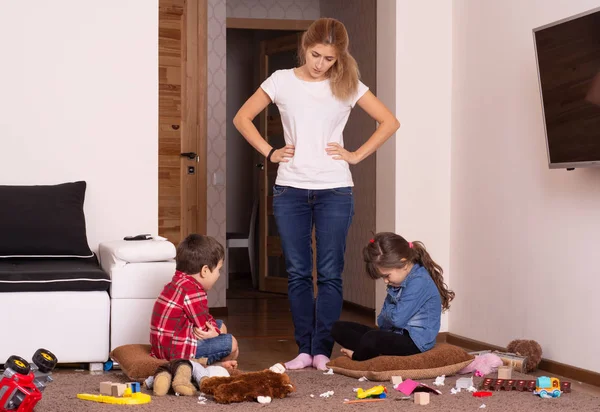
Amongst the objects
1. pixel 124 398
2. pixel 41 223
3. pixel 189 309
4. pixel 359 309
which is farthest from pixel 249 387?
pixel 359 309

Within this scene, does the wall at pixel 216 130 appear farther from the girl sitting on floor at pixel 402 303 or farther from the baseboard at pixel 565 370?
the girl sitting on floor at pixel 402 303

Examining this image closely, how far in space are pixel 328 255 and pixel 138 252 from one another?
0.80 meters

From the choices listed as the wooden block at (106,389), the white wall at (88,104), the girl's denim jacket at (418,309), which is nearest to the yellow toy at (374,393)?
the girl's denim jacket at (418,309)

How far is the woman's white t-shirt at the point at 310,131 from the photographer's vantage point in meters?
3.53

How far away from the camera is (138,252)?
3.61 m

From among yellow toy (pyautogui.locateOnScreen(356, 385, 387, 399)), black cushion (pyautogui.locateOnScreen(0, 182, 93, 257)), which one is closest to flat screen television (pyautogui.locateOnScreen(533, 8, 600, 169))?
yellow toy (pyautogui.locateOnScreen(356, 385, 387, 399))

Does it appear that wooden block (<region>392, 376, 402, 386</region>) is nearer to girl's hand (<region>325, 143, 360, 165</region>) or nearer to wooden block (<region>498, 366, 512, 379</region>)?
wooden block (<region>498, 366, 512, 379</region>)

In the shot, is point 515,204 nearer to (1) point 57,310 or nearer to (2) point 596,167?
(2) point 596,167

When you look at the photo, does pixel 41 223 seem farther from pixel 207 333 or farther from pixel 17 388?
pixel 17 388

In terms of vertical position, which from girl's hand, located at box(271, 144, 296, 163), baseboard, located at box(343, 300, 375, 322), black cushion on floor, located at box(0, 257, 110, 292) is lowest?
baseboard, located at box(343, 300, 375, 322)

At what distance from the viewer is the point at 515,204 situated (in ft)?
12.9

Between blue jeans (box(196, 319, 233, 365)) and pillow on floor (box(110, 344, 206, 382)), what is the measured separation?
72 millimetres

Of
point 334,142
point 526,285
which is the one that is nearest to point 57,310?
point 334,142

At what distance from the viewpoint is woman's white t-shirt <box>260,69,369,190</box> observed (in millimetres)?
3533
